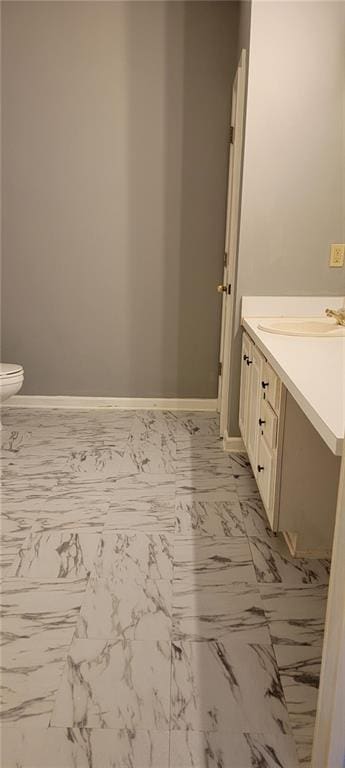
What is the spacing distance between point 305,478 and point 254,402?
62 centimetres

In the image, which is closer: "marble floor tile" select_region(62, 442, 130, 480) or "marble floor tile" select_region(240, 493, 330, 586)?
"marble floor tile" select_region(240, 493, 330, 586)

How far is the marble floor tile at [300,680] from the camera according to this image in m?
1.49

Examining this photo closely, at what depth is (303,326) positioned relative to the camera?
2.77 metres

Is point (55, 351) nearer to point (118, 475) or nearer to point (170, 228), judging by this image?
point (170, 228)

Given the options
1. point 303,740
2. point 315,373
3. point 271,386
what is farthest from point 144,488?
point 303,740

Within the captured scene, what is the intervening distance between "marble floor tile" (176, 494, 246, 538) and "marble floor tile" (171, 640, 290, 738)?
0.70m

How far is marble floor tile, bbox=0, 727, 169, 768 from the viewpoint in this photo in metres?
1.35

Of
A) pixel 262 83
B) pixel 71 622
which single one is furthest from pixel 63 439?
pixel 262 83

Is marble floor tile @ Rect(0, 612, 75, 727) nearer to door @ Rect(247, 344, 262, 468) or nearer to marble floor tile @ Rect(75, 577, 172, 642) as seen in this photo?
marble floor tile @ Rect(75, 577, 172, 642)

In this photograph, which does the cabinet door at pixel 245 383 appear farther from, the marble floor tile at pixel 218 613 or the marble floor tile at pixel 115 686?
the marble floor tile at pixel 115 686

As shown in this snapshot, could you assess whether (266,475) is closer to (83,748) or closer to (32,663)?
(32,663)

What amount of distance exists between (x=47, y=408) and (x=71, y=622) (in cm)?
248

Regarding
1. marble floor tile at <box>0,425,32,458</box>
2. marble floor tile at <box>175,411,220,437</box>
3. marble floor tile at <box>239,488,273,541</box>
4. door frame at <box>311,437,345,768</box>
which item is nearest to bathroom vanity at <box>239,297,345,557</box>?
marble floor tile at <box>239,488,273,541</box>

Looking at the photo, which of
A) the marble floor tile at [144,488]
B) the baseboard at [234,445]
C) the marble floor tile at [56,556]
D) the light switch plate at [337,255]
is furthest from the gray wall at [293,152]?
the marble floor tile at [56,556]
